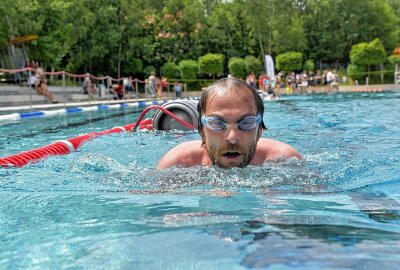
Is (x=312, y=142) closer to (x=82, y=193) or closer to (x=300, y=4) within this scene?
(x=82, y=193)

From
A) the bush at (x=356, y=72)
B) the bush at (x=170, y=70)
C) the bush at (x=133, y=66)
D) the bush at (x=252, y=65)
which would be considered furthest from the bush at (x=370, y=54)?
the bush at (x=133, y=66)

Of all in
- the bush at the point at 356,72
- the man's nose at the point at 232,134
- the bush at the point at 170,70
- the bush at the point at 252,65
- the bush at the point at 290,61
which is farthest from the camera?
the bush at the point at 252,65

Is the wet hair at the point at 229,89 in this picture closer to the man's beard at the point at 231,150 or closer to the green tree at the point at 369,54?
the man's beard at the point at 231,150

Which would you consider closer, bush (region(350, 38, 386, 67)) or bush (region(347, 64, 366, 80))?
bush (region(350, 38, 386, 67))

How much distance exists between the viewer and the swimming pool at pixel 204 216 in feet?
5.51

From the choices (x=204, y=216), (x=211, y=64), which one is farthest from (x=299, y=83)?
(x=204, y=216)

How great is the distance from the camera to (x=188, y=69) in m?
42.9

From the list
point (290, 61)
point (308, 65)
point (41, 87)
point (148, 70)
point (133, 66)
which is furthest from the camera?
point (308, 65)

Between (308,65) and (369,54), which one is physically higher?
(369,54)

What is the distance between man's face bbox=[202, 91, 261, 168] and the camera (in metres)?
3.25

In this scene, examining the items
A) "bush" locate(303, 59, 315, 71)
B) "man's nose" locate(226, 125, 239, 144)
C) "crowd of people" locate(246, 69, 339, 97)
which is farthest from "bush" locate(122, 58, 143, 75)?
"man's nose" locate(226, 125, 239, 144)

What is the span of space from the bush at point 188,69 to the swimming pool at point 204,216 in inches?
1522

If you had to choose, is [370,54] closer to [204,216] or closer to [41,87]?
[41,87]

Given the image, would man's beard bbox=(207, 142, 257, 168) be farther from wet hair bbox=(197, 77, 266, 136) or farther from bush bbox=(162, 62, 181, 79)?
bush bbox=(162, 62, 181, 79)
